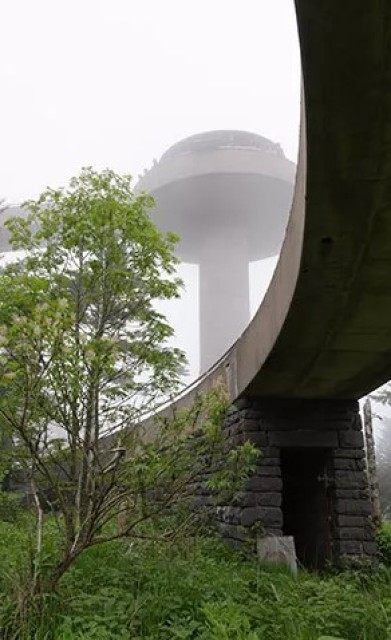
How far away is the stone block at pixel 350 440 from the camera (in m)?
7.68

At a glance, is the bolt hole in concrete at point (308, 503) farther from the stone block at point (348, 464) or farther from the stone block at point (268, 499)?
the stone block at point (268, 499)

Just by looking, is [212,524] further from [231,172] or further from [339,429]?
[231,172]

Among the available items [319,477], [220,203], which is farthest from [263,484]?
[220,203]

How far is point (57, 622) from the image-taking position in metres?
3.63

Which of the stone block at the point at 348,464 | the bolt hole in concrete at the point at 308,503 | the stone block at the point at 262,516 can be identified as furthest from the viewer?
the bolt hole in concrete at the point at 308,503

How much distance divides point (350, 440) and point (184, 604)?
14.0 feet

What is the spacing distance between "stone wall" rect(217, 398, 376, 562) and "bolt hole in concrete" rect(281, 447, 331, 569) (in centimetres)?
18

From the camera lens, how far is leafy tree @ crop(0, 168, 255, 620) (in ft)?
13.8

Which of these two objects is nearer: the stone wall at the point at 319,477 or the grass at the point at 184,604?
the grass at the point at 184,604

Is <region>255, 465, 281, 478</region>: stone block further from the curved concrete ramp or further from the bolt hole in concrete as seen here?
the curved concrete ramp

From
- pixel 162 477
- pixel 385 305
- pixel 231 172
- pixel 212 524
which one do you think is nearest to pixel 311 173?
pixel 385 305

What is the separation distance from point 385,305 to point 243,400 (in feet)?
10.0

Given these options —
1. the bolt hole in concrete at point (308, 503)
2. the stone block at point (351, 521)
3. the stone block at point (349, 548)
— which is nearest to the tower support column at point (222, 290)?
the bolt hole in concrete at point (308, 503)

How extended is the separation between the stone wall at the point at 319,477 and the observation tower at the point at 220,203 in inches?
1004
